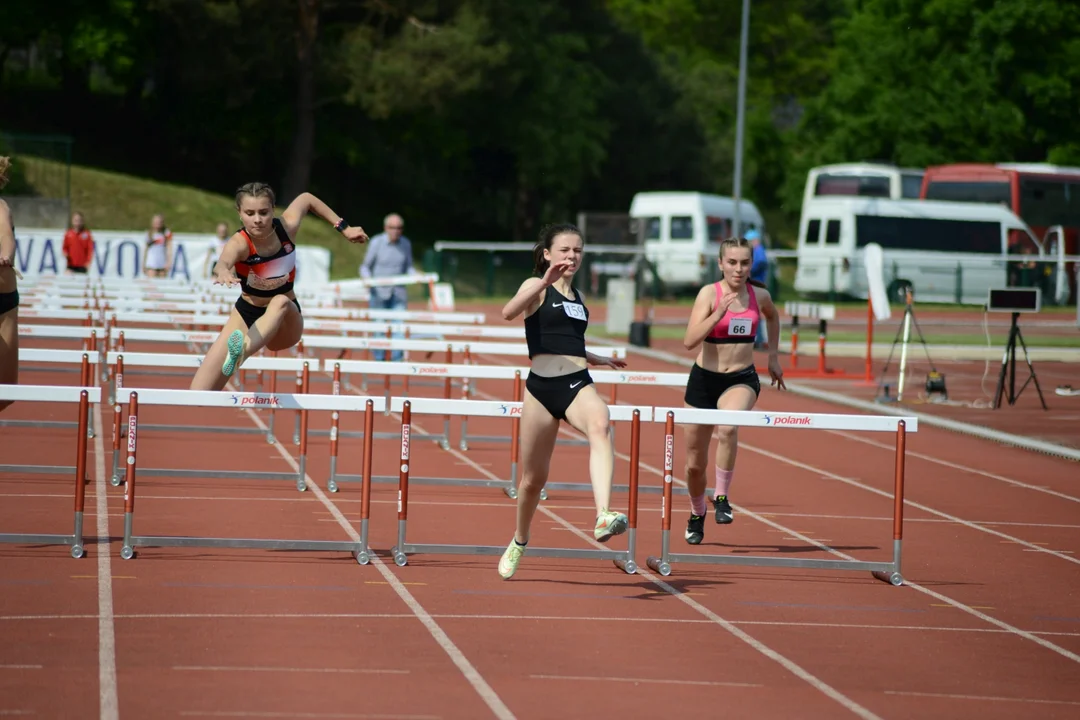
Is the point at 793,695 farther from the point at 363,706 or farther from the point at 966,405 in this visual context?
the point at 966,405

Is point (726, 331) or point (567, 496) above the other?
point (726, 331)

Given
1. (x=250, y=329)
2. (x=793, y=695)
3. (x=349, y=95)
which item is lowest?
(x=793, y=695)

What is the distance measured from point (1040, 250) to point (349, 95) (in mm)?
21176

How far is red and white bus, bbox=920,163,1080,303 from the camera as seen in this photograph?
4800 cm

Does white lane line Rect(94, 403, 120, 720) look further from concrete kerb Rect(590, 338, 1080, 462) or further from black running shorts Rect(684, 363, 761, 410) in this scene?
concrete kerb Rect(590, 338, 1080, 462)

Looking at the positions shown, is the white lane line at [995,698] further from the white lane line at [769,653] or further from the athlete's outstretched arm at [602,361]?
the athlete's outstretched arm at [602,361]

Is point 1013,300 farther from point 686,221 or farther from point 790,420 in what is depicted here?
point 686,221

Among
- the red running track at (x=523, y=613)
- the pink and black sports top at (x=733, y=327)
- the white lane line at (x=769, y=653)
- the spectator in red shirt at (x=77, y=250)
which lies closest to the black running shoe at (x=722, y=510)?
the red running track at (x=523, y=613)

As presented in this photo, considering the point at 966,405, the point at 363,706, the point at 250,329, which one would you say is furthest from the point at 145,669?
the point at 966,405

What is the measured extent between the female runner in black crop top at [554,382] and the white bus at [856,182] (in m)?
41.7

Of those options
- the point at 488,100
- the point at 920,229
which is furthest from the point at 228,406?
the point at 488,100

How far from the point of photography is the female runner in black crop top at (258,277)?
9.05 meters

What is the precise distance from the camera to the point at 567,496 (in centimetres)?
1186

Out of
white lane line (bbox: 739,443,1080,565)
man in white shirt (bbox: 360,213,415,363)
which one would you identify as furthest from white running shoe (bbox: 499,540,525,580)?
man in white shirt (bbox: 360,213,415,363)
